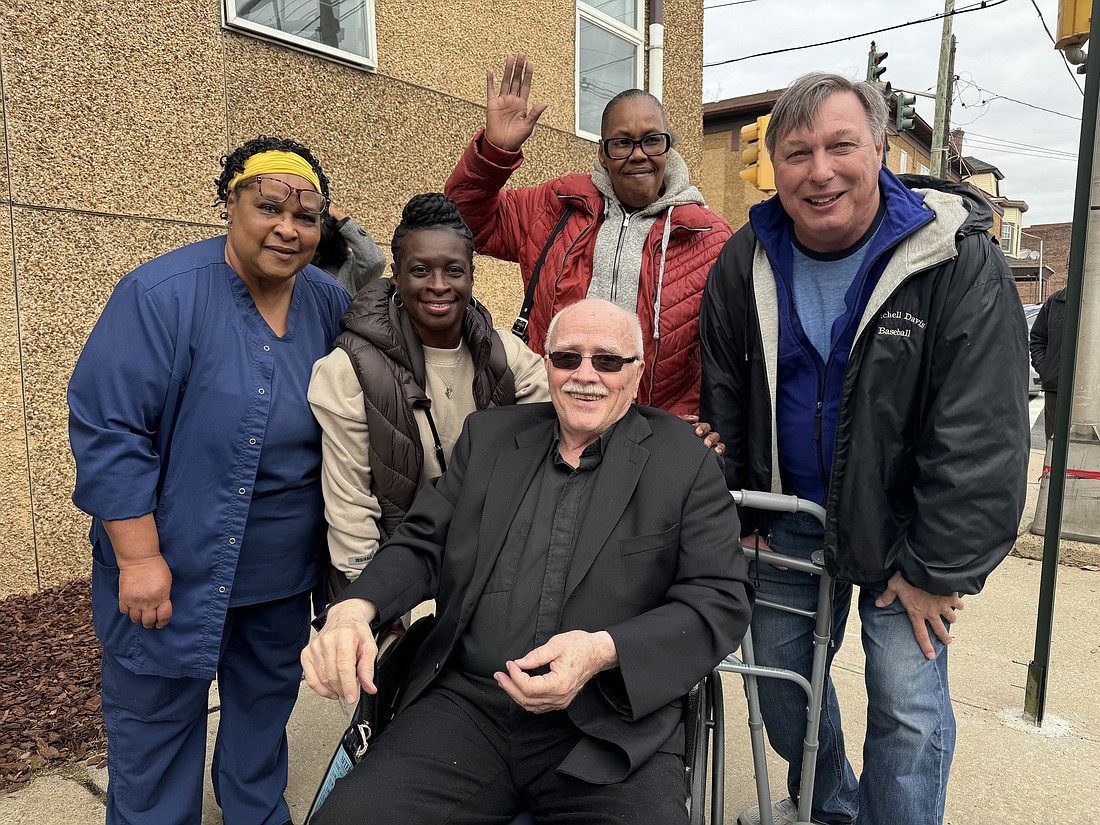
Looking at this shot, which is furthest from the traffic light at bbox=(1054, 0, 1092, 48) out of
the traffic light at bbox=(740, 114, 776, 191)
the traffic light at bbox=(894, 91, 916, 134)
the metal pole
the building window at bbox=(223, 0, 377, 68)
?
the traffic light at bbox=(894, 91, 916, 134)

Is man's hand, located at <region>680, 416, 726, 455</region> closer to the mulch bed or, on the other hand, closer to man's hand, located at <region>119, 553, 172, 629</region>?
man's hand, located at <region>119, 553, 172, 629</region>

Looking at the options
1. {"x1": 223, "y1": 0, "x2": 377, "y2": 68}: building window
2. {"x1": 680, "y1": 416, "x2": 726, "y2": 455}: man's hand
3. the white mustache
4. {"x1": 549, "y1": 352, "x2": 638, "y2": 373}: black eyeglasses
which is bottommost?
{"x1": 680, "y1": 416, "x2": 726, "y2": 455}: man's hand

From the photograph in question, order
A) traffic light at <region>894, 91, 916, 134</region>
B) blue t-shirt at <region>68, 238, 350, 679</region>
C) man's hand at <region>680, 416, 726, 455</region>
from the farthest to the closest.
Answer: traffic light at <region>894, 91, 916, 134</region>, man's hand at <region>680, 416, 726, 455</region>, blue t-shirt at <region>68, 238, 350, 679</region>

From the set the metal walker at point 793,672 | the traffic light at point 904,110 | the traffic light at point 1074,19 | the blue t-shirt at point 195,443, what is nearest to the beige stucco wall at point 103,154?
the blue t-shirt at point 195,443

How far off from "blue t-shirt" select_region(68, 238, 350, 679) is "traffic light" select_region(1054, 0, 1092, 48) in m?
4.04

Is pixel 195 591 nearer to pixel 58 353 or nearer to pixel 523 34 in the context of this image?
pixel 58 353

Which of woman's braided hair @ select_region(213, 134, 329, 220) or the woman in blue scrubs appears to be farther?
woman's braided hair @ select_region(213, 134, 329, 220)

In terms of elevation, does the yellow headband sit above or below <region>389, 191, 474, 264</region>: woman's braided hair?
above

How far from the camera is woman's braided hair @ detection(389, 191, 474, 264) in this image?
2.23 m

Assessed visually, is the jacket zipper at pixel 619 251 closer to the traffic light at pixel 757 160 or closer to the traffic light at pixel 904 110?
the traffic light at pixel 757 160

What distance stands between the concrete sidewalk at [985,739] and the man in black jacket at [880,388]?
39.3 inches

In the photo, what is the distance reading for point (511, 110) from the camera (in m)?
2.65

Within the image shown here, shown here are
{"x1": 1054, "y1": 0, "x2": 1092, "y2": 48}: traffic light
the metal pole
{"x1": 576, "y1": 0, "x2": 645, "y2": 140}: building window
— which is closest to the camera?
the metal pole

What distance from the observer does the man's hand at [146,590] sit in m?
1.94
